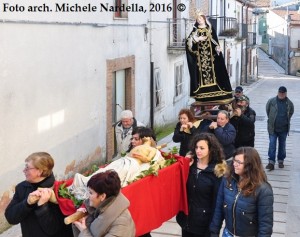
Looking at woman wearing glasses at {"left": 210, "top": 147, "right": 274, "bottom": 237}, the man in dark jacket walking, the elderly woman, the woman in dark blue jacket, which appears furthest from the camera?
the man in dark jacket walking

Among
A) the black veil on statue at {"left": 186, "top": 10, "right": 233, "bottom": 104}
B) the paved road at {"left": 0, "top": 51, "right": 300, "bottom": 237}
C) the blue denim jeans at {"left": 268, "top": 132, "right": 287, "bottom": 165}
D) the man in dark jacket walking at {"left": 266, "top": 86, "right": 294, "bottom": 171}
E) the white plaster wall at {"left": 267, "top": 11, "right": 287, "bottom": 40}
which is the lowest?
the paved road at {"left": 0, "top": 51, "right": 300, "bottom": 237}

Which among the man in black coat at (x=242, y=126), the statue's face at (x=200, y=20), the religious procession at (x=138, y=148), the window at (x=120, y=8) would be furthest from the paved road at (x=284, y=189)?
the window at (x=120, y=8)

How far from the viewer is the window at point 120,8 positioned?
12117 millimetres

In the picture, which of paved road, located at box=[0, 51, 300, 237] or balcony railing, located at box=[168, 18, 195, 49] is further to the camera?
balcony railing, located at box=[168, 18, 195, 49]

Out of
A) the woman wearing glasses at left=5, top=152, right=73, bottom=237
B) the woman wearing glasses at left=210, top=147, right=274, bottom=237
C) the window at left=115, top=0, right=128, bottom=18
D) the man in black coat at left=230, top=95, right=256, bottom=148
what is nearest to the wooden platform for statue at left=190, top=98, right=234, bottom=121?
the man in black coat at left=230, top=95, right=256, bottom=148

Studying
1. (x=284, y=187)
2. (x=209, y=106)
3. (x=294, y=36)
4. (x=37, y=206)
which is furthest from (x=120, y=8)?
(x=294, y=36)

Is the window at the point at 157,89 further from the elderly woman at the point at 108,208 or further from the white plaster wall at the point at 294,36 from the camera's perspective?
the white plaster wall at the point at 294,36

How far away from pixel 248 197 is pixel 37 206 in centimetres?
168

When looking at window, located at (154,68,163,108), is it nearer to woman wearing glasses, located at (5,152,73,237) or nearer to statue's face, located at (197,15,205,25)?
statue's face, located at (197,15,205,25)

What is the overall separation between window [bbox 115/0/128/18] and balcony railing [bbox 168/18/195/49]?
12.5 ft

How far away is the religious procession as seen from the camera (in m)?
4.16

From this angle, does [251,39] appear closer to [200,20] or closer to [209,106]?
[209,106]

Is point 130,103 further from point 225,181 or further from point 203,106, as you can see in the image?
point 225,181

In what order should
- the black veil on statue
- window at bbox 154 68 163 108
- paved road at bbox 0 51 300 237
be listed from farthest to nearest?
window at bbox 154 68 163 108
the black veil on statue
paved road at bbox 0 51 300 237
